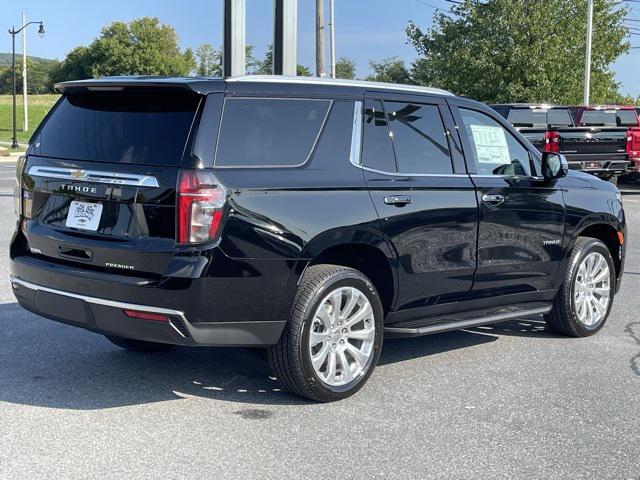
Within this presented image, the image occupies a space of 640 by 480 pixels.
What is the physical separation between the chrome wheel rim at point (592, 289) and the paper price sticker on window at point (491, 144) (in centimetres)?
117

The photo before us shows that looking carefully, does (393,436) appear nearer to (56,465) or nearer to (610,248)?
(56,465)

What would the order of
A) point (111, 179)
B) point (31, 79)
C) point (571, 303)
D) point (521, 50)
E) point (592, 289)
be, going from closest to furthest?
point (111, 179) < point (571, 303) < point (592, 289) < point (521, 50) < point (31, 79)

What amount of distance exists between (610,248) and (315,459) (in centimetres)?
409

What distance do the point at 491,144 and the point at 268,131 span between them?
2.06m

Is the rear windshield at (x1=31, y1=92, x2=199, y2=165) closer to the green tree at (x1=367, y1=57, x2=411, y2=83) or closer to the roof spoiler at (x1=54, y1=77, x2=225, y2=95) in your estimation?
the roof spoiler at (x1=54, y1=77, x2=225, y2=95)

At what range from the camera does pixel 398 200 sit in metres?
5.35

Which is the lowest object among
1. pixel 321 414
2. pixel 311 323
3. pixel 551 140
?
pixel 321 414

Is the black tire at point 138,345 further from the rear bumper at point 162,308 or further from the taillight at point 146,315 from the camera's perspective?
the taillight at point 146,315

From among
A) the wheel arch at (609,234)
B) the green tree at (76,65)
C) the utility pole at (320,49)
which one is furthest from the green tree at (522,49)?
the green tree at (76,65)

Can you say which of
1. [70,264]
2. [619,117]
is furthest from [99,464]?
[619,117]

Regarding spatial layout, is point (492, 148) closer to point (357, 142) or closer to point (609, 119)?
point (357, 142)

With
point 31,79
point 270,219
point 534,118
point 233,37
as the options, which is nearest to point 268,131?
point 270,219

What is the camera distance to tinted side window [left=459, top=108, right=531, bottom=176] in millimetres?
6117

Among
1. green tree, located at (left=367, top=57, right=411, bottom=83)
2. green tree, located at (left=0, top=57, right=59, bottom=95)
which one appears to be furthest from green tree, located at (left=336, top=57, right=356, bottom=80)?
green tree, located at (left=0, top=57, right=59, bottom=95)
